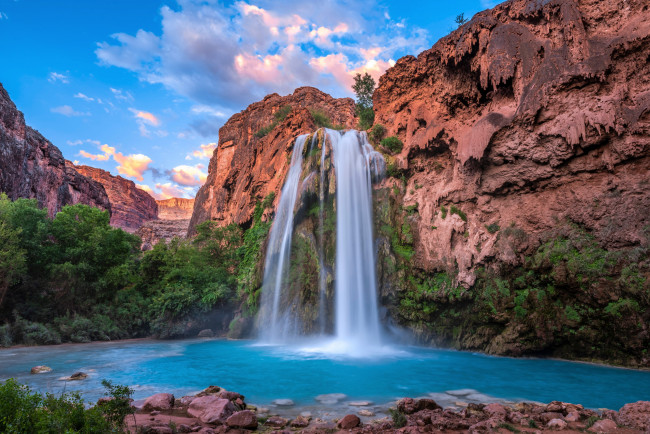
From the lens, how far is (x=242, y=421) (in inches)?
198

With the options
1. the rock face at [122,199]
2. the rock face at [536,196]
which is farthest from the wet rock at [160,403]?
the rock face at [122,199]

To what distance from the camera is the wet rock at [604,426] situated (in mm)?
4531

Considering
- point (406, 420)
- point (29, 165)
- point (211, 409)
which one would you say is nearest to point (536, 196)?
point (406, 420)

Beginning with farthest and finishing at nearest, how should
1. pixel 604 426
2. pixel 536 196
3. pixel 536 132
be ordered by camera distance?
pixel 536 196 < pixel 536 132 < pixel 604 426

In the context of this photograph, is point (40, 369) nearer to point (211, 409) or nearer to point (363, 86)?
point (211, 409)

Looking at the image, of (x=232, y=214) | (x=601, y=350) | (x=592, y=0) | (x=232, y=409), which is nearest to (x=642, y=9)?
(x=592, y=0)

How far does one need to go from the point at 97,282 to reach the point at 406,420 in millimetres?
21051

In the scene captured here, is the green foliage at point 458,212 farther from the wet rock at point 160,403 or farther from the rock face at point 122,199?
the rock face at point 122,199

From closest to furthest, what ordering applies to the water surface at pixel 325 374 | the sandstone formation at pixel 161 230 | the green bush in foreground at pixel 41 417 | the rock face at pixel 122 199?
the green bush in foreground at pixel 41 417, the water surface at pixel 325 374, the sandstone formation at pixel 161 230, the rock face at pixel 122 199

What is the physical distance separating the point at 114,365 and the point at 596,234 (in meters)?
18.1

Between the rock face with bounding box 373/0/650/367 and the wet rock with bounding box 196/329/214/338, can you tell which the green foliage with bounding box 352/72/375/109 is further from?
the wet rock with bounding box 196/329/214/338

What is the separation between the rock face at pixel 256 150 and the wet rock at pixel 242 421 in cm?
2054

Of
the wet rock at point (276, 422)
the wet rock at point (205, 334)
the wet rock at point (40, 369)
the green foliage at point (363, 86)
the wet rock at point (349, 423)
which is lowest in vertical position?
the wet rock at point (205, 334)

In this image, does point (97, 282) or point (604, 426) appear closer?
point (604, 426)
